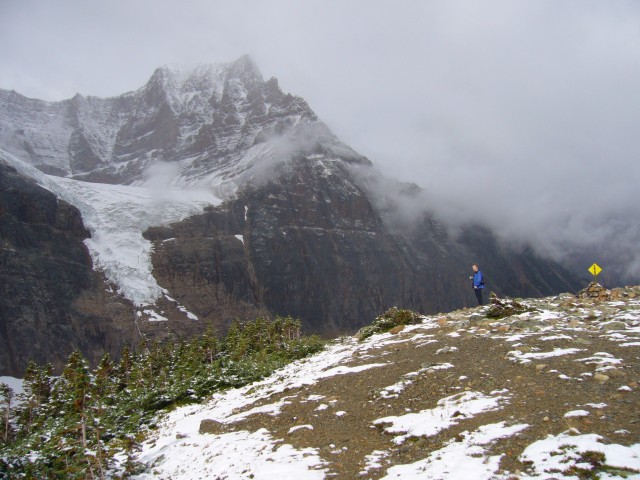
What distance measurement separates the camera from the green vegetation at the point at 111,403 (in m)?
15.6

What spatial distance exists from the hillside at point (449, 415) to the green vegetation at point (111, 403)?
6.23ft

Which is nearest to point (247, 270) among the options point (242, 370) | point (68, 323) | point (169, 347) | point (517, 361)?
point (68, 323)

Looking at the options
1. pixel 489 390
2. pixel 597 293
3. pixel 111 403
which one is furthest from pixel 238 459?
pixel 111 403

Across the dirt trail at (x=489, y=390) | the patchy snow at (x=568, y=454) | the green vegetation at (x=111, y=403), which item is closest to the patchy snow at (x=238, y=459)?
the dirt trail at (x=489, y=390)

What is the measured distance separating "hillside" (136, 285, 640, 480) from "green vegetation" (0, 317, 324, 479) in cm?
190

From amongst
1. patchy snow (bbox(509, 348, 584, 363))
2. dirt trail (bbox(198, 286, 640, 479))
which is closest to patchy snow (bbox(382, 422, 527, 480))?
dirt trail (bbox(198, 286, 640, 479))

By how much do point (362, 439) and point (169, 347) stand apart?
182 ft

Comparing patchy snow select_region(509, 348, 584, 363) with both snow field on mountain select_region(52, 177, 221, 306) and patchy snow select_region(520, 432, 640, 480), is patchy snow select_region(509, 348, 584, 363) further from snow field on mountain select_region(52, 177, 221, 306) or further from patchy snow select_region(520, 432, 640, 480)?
snow field on mountain select_region(52, 177, 221, 306)

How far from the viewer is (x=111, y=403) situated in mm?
36281

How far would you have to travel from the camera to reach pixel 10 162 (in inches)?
6560

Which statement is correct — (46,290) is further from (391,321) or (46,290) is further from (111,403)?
(391,321)

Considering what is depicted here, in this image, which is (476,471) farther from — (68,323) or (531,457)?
(68,323)

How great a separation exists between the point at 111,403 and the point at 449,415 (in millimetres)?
31985

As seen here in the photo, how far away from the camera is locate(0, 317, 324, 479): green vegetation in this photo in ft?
51.2
